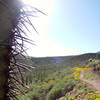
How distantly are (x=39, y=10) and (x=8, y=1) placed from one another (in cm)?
38

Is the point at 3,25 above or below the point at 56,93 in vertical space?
above

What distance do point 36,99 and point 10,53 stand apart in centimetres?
1947

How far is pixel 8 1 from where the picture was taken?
6.38ft

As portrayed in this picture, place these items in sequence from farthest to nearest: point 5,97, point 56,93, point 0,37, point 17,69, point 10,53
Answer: point 56,93 < point 17,69 < point 10,53 < point 5,97 < point 0,37

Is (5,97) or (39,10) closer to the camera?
(5,97)

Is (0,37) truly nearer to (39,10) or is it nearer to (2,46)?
(2,46)

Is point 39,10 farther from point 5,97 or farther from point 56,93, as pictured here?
point 56,93

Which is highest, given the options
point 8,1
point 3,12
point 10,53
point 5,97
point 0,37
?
point 8,1

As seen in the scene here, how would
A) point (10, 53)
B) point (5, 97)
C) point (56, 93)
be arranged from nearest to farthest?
point (5, 97)
point (10, 53)
point (56, 93)

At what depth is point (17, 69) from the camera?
2.42 m

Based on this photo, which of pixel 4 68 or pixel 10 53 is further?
pixel 10 53

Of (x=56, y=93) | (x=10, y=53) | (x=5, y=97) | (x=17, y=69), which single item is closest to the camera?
(x=5, y=97)

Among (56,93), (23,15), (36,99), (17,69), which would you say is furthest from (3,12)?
(36,99)

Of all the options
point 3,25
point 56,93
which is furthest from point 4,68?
point 56,93
